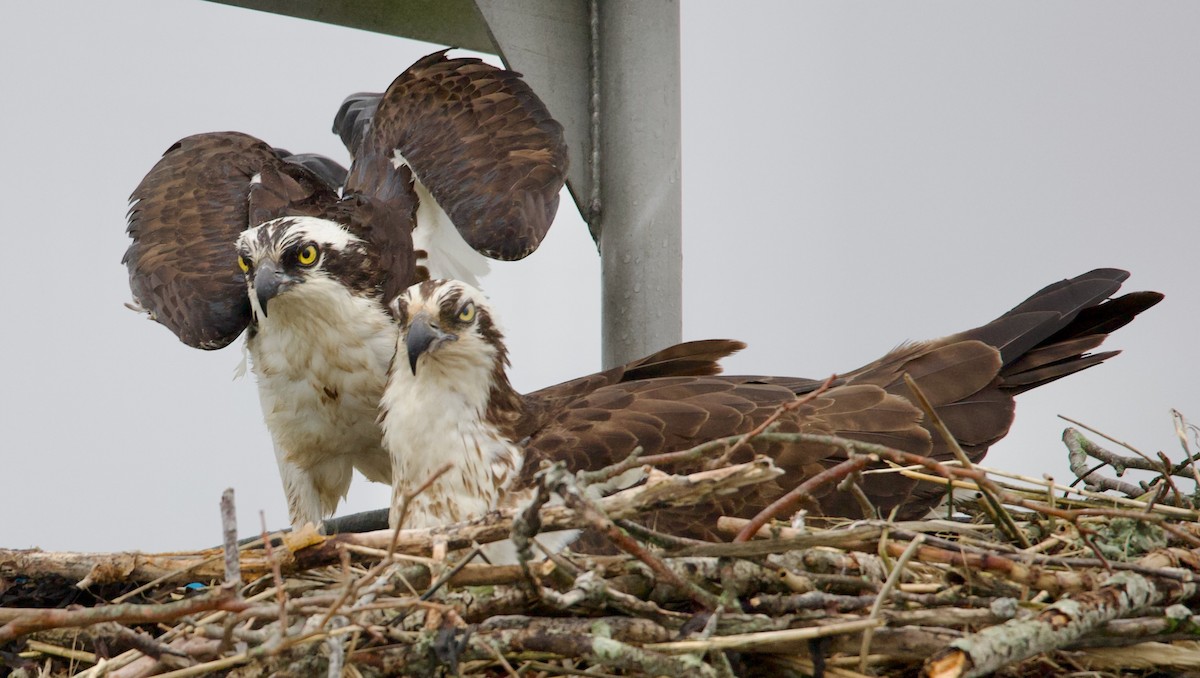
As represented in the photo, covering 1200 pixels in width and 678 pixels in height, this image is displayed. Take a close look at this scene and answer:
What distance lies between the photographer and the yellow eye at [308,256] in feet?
14.1

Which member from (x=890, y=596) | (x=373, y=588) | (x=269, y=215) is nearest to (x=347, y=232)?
(x=269, y=215)

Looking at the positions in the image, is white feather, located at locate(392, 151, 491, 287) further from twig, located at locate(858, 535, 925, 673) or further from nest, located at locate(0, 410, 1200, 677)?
twig, located at locate(858, 535, 925, 673)

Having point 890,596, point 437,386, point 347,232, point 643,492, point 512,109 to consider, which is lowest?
point 890,596

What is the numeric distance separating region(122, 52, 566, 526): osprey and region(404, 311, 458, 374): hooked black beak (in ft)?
2.38

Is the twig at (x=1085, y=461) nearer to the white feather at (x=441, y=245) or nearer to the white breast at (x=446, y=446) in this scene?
the white breast at (x=446, y=446)

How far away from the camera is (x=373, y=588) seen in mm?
2646

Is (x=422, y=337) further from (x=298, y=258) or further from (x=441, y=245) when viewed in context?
(x=441, y=245)

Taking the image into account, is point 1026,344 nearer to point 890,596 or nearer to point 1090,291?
point 1090,291

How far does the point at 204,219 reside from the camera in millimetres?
5059

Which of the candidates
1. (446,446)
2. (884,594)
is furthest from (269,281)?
(884,594)

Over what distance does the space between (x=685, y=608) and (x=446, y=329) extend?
1.31 meters

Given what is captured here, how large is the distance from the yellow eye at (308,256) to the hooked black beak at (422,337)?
77 cm

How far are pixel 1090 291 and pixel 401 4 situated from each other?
9.20ft

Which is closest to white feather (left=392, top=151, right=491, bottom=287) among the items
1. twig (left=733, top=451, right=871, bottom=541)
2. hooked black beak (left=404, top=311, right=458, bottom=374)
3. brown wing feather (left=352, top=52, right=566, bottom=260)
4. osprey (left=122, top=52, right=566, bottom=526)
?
osprey (left=122, top=52, right=566, bottom=526)
